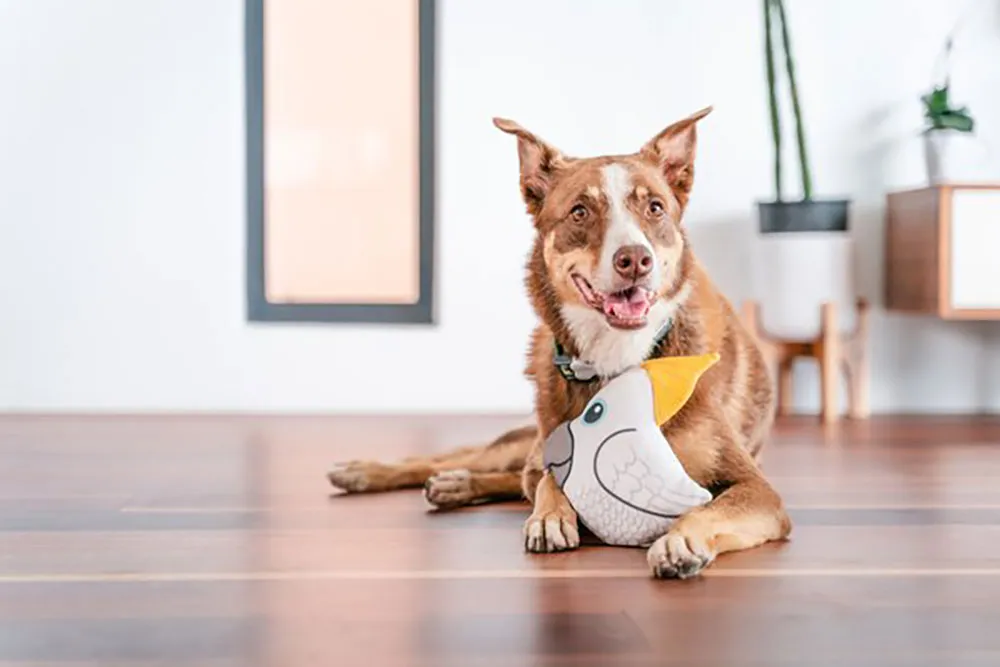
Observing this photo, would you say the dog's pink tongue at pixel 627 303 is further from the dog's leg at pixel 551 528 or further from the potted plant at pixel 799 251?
the potted plant at pixel 799 251

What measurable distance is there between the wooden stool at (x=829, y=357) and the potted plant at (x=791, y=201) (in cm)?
29

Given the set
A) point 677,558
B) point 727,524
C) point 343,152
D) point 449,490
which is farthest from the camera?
point 343,152

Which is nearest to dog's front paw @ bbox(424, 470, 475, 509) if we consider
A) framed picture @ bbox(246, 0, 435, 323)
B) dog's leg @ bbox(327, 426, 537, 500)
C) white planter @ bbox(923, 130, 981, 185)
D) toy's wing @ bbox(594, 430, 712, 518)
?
dog's leg @ bbox(327, 426, 537, 500)

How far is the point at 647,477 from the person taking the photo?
1.96 metres

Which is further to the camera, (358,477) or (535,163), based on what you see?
(358,477)

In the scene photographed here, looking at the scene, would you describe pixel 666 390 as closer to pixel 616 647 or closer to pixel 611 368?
pixel 611 368

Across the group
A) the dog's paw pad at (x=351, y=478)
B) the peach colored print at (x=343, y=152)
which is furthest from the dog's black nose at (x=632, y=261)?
the peach colored print at (x=343, y=152)

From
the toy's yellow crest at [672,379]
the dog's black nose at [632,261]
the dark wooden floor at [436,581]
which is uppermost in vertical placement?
the dog's black nose at [632,261]

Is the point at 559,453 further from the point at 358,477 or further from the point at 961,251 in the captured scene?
the point at 961,251

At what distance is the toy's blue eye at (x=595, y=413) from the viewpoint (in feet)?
6.65

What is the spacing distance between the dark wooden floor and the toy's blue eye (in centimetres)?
21

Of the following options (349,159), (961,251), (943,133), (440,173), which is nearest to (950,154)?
(943,133)

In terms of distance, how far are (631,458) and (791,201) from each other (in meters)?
2.55

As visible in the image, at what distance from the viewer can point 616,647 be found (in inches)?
58.0
